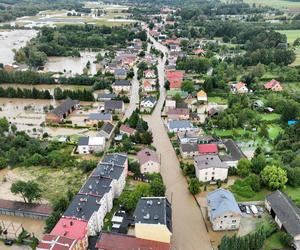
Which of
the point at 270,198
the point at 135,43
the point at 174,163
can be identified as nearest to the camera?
the point at 270,198

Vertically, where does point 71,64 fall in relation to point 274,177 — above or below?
below

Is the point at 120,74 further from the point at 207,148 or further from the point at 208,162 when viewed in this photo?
the point at 208,162

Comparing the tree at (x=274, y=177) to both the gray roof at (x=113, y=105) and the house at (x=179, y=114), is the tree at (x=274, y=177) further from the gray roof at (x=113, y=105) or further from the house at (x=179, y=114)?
the gray roof at (x=113, y=105)

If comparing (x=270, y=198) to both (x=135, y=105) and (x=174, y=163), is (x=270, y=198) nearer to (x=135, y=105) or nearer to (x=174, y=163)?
(x=174, y=163)

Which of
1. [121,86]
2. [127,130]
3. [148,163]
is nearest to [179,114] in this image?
[127,130]

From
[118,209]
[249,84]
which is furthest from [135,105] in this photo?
[118,209]

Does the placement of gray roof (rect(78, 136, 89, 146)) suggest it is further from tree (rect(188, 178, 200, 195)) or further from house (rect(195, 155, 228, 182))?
tree (rect(188, 178, 200, 195))

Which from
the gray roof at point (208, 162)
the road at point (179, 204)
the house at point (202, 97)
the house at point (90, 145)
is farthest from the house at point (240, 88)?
the house at point (90, 145)
